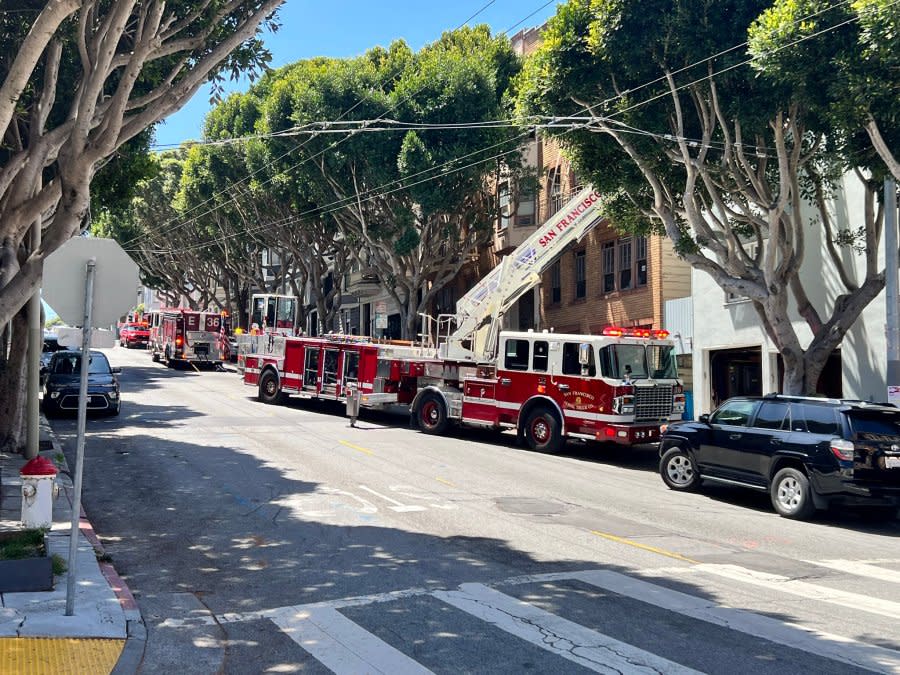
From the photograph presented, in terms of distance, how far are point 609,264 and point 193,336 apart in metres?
21.7

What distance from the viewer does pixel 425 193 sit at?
29.9 metres

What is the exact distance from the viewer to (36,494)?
9047 mm

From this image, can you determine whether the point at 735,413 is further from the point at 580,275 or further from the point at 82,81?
the point at 580,275

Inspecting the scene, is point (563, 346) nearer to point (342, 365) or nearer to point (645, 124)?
point (645, 124)

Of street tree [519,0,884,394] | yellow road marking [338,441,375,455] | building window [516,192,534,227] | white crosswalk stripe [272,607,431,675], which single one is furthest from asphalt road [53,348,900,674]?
building window [516,192,534,227]

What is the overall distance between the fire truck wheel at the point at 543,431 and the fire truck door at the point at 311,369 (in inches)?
314

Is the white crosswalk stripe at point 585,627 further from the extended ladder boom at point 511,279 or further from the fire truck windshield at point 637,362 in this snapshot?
the extended ladder boom at point 511,279

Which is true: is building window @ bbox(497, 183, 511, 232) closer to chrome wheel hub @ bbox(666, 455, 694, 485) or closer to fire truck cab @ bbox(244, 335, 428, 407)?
fire truck cab @ bbox(244, 335, 428, 407)

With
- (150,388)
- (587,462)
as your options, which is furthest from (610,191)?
(150,388)

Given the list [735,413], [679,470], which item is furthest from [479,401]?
[735,413]

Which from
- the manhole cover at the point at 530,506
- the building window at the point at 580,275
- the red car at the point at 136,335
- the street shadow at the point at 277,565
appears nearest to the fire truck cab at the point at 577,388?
the manhole cover at the point at 530,506

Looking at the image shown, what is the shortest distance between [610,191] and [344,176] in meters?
15.1

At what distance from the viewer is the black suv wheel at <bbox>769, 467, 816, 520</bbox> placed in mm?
12391

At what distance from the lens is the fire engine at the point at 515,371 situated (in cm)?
1855
